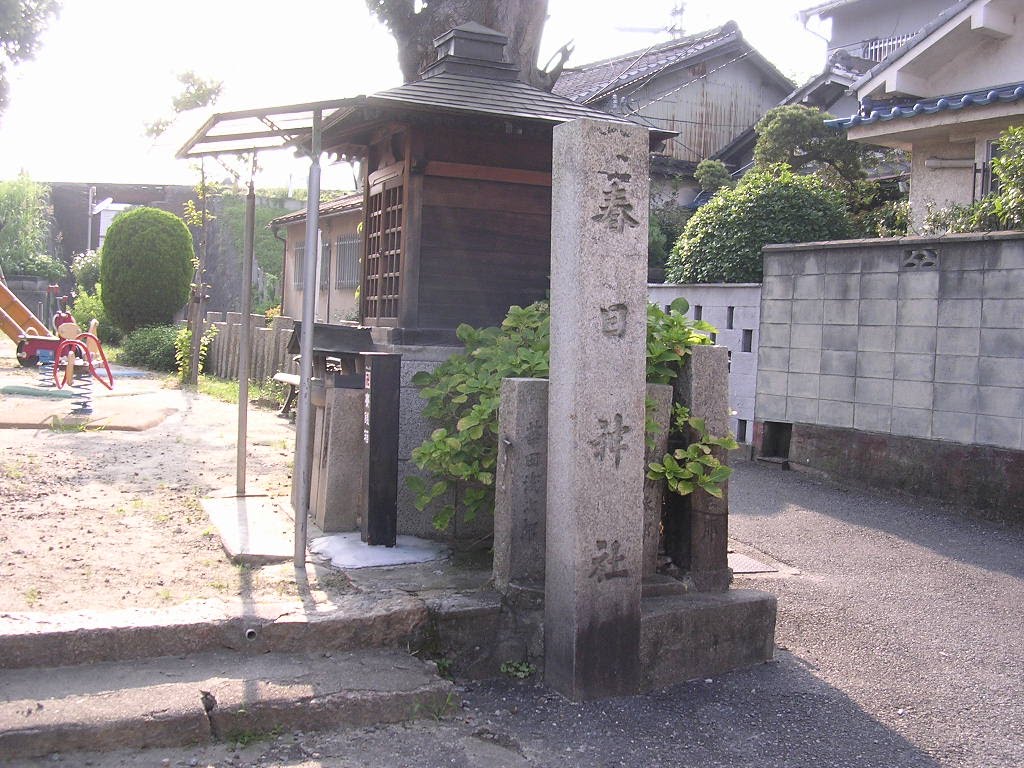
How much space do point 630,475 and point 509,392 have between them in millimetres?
738

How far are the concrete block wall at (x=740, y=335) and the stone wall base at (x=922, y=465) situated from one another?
0.82 meters

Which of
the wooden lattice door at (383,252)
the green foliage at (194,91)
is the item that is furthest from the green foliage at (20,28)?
the wooden lattice door at (383,252)

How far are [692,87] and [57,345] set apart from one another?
16.8 m

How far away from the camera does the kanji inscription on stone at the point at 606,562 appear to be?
4.23 metres

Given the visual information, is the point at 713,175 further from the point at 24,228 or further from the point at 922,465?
the point at 24,228

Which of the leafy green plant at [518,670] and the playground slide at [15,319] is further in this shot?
the playground slide at [15,319]

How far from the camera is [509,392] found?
4.63 metres

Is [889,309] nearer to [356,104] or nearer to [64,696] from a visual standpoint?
[356,104]

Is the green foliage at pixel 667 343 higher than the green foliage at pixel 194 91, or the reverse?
the green foliage at pixel 194 91

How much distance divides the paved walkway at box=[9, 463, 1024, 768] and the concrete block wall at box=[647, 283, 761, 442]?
3905 millimetres

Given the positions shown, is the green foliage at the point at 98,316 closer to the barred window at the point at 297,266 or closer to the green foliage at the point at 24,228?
the barred window at the point at 297,266

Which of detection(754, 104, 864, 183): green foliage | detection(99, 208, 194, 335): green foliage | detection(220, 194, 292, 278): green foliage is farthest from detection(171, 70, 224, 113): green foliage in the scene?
detection(754, 104, 864, 183): green foliage

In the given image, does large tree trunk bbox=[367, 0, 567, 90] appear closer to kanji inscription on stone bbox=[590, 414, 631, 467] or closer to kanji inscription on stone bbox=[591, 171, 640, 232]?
kanji inscription on stone bbox=[591, 171, 640, 232]

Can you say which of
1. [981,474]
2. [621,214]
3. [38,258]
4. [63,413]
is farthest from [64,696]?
[38,258]
